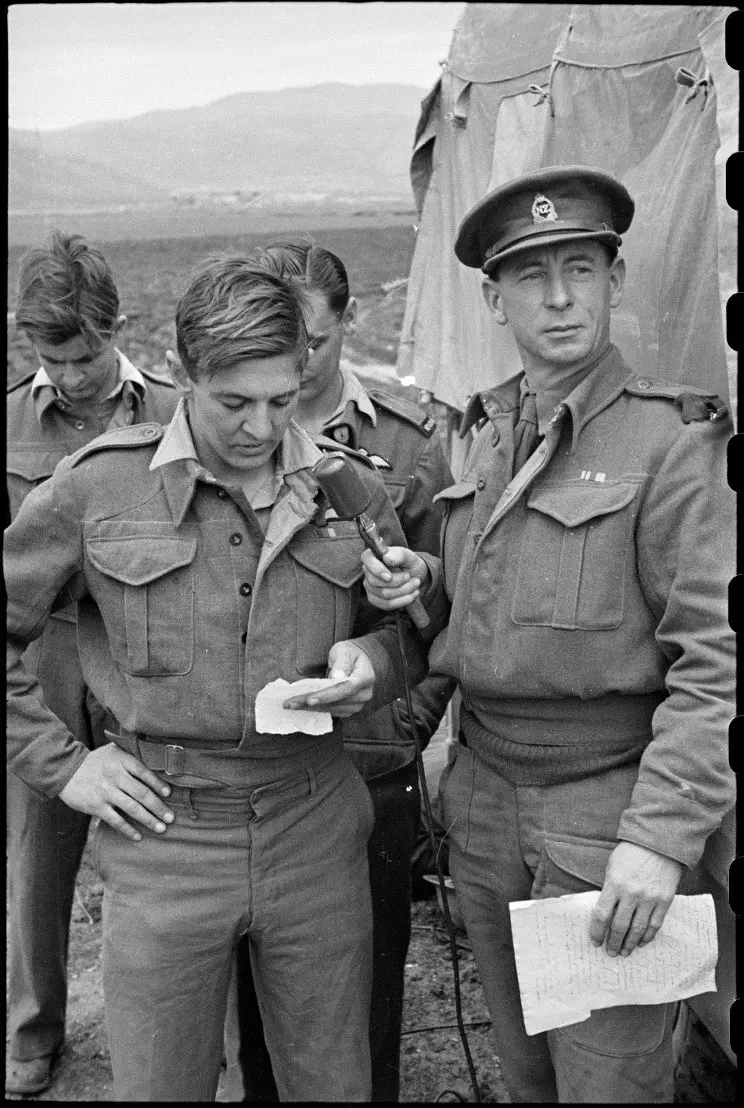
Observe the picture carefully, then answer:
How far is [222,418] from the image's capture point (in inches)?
88.7

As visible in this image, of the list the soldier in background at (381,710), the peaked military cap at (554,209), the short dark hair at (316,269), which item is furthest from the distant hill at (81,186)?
the peaked military cap at (554,209)

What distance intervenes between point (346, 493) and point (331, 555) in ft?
0.88

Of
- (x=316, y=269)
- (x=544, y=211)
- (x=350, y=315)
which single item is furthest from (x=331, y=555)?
(x=350, y=315)

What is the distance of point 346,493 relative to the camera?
2.17 meters

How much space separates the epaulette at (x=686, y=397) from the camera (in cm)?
218

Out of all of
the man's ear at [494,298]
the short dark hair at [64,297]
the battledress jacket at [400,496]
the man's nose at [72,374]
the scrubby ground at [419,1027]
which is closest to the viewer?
the man's ear at [494,298]

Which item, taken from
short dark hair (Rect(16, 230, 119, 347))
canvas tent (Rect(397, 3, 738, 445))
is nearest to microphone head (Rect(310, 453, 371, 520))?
canvas tent (Rect(397, 3, 738, 445))

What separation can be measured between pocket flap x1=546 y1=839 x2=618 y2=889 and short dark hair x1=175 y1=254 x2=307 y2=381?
112 cm

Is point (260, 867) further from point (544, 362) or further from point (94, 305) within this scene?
point (94, 305)

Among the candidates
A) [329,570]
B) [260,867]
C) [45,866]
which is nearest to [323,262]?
[329,570]

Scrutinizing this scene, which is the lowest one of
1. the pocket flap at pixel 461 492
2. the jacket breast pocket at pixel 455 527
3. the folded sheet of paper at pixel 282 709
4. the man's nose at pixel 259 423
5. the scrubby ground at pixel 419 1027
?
the scrubby ground at pixel 419 1027

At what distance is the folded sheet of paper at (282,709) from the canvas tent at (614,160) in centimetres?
89

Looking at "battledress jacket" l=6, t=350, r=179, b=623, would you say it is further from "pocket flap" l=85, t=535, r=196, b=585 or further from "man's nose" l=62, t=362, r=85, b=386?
"pocket flap" l=85, t=535, r=196, b=585

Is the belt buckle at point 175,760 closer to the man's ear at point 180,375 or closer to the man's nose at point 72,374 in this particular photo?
the man's ear at point 180,375
